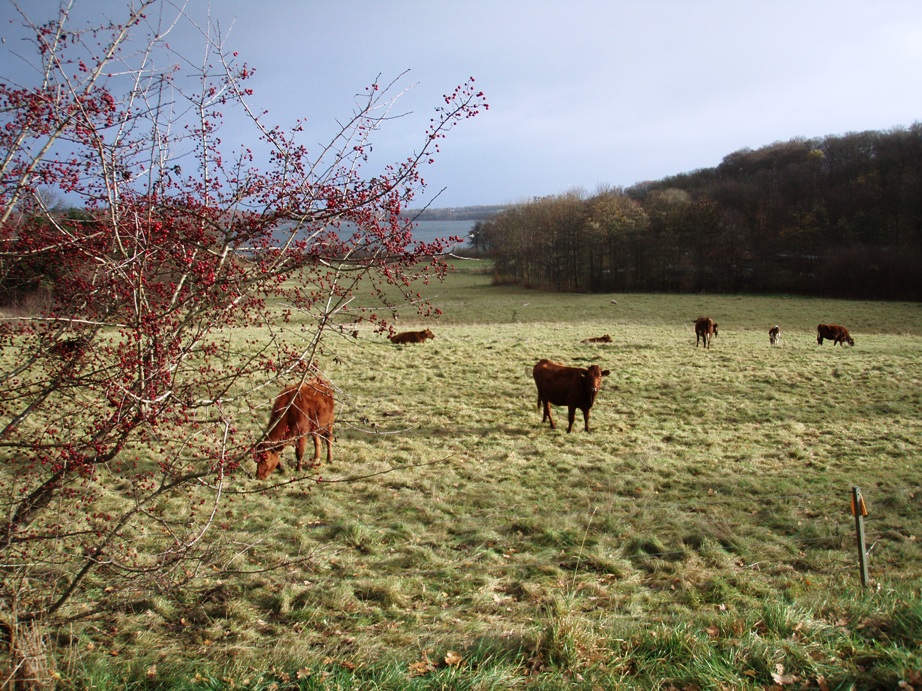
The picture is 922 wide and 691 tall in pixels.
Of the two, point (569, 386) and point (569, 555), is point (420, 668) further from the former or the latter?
A: point (569, 386)

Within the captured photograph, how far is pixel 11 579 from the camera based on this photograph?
3557 mm

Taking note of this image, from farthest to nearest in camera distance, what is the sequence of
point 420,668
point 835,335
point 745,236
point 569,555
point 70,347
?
point 745,236, point 835,335, point 569,555, point 420,668, point 70,347

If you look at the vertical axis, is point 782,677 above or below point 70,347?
below

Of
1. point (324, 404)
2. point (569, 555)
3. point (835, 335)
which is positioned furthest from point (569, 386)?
point (835, 335)

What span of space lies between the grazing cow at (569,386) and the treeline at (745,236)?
47770mm

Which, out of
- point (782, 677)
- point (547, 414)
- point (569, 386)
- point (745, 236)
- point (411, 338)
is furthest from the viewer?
point (745, 236)

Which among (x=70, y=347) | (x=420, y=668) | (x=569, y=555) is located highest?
(x=70, y=347)

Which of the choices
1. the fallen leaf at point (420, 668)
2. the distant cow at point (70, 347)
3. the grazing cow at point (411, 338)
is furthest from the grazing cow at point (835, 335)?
the distant cow at point (70, 347)

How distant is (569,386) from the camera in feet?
39.5

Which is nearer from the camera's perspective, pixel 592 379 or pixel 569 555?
pixel 569 555

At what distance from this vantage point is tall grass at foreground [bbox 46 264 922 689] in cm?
368

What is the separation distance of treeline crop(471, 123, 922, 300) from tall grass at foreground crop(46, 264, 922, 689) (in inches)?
1666

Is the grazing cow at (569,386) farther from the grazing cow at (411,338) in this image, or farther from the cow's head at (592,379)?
the grazing cow at (411,338)

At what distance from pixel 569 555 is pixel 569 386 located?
19.7 ft
